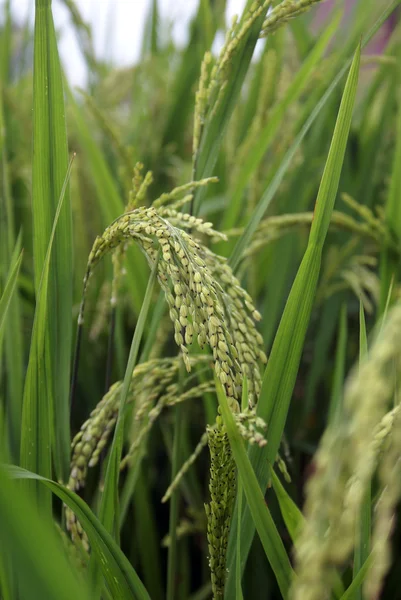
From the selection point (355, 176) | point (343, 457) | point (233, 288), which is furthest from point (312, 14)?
point (343, 457)

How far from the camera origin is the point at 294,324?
1.85 feet

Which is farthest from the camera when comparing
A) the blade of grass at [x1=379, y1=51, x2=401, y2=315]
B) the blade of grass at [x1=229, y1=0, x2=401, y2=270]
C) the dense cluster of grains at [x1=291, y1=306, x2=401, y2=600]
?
the blade of grass at [x1=379, y1=51, x2=401, y2=315]

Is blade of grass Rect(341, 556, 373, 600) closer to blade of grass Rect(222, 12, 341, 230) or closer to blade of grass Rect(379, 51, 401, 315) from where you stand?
blade of grass Rect(379, 51, 401, 315)

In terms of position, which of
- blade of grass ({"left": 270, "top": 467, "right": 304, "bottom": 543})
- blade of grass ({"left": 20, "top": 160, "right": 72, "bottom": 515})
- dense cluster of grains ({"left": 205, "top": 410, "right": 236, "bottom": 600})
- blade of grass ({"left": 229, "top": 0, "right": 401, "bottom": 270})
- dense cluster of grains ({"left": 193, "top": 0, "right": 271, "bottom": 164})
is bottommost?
blade of grass ({"left": 270, "top": 467, "right": 304, "bottom": 543})

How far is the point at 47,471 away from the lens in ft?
1.98

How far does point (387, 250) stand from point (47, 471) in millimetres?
610

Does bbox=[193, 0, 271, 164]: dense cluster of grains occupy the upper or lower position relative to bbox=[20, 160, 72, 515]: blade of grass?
upper

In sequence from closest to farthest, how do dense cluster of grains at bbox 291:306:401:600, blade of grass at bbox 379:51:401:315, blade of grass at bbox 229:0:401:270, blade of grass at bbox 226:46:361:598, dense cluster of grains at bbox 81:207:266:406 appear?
dense cluster of grains at bbox 291:306:401:600
dense cluster of grains at bbox 81:207:266:406
blade of grass at bbox 226:46:361:598
blade of grass at bbox 229:0:401:270
blade of grass at bbox 379:51:401:315

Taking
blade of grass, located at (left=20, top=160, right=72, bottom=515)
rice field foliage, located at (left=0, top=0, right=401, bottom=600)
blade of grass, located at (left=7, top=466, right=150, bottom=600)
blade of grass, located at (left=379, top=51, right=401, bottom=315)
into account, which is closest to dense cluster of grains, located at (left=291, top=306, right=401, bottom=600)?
rice field foliage, located at (left=0, top=0, right=401, bottom=600)

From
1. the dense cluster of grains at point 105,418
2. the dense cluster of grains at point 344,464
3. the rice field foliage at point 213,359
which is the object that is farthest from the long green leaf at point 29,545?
the dense cluster of grains at point 105,418

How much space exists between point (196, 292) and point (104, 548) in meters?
0.24

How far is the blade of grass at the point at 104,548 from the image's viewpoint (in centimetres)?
49

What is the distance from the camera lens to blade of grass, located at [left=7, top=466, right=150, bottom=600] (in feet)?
1.60

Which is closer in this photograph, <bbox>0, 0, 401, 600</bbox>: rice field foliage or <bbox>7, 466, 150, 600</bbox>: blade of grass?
<bbox>0, 0, 401, 600</bbox>: rice field foliage
